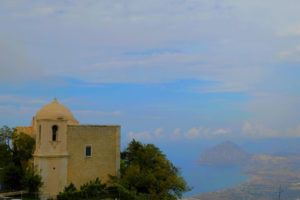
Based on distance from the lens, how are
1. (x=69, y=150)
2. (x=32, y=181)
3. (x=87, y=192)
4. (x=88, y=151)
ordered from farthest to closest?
(x=88, y=151), (x=69, y=150), (x=87, y=192), (x=32, y=181)

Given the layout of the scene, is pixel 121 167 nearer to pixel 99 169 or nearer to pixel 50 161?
pixel 99 169

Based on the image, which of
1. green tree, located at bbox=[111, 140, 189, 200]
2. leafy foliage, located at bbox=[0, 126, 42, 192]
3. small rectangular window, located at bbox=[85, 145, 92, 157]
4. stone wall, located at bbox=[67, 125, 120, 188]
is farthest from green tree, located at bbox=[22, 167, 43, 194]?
green tree, located at bbox=[111, 140, 189, 200]

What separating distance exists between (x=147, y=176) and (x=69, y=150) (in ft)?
19.6

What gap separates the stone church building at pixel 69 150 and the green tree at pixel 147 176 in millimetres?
1498

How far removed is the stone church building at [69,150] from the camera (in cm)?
3475

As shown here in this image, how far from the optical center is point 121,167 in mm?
38250

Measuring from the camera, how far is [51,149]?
114 feet

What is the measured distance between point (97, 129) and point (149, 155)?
177 inches

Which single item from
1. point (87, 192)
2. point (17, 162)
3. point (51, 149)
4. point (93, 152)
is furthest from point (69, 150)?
point (17, 162)

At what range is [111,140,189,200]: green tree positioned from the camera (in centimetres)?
3625

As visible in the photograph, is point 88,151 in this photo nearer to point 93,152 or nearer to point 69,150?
point 93,152

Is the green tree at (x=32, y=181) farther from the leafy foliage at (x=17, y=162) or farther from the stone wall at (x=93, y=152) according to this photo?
the stone wall at (x=93, y=152)

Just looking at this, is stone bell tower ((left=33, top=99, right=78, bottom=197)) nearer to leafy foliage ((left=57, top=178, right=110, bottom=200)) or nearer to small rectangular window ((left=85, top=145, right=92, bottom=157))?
leafy foliage ((left=57, top=178, right=110, bottom=200))

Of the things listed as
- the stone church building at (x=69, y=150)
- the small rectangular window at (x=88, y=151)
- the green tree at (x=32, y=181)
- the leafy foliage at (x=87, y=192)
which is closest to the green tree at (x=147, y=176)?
the leafy foliage at (x=87, y=192)
